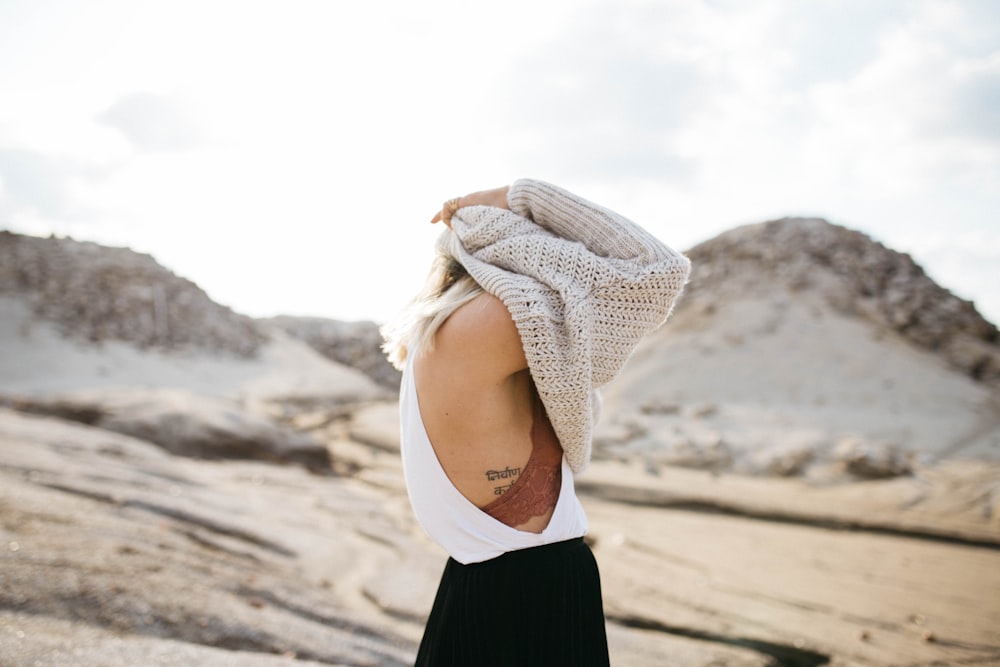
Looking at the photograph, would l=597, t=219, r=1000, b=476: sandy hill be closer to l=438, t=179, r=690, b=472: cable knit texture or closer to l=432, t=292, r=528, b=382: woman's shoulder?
l=438, t=179, r=690, b=472: cable knit texture

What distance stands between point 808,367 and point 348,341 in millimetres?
18862

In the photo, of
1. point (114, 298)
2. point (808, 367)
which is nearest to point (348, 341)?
point (114, 298)

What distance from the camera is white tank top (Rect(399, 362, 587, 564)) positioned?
139 centimetres

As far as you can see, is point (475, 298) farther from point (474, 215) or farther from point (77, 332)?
point (77, 332)

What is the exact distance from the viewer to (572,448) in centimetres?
149

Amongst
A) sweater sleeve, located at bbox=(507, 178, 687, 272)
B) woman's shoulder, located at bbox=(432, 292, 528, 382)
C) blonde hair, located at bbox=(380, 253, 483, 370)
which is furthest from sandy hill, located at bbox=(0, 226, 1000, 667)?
sweater sleeve, located at bbox=(507, 178, 687, 272)

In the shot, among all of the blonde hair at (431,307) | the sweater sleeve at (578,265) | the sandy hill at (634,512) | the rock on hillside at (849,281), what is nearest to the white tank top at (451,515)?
the blonde hair at (431,307)

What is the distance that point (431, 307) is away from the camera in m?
1.41

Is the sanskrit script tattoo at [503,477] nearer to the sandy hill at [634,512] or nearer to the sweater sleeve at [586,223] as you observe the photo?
the sweater sleeve at [586,223]

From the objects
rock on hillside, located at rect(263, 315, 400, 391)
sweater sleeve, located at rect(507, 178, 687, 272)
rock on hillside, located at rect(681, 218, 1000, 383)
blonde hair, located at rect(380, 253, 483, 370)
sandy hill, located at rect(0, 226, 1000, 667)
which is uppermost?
rock on hillside, located at rect(681, 218, 1000, 383)

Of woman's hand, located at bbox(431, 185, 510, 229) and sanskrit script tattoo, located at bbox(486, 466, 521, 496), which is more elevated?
woman's hand, located at bbox(431, 185, 510, 229)

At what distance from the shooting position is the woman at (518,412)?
1326 millimetres

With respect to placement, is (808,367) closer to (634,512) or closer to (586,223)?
(634,512)

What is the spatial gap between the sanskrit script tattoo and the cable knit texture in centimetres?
14
